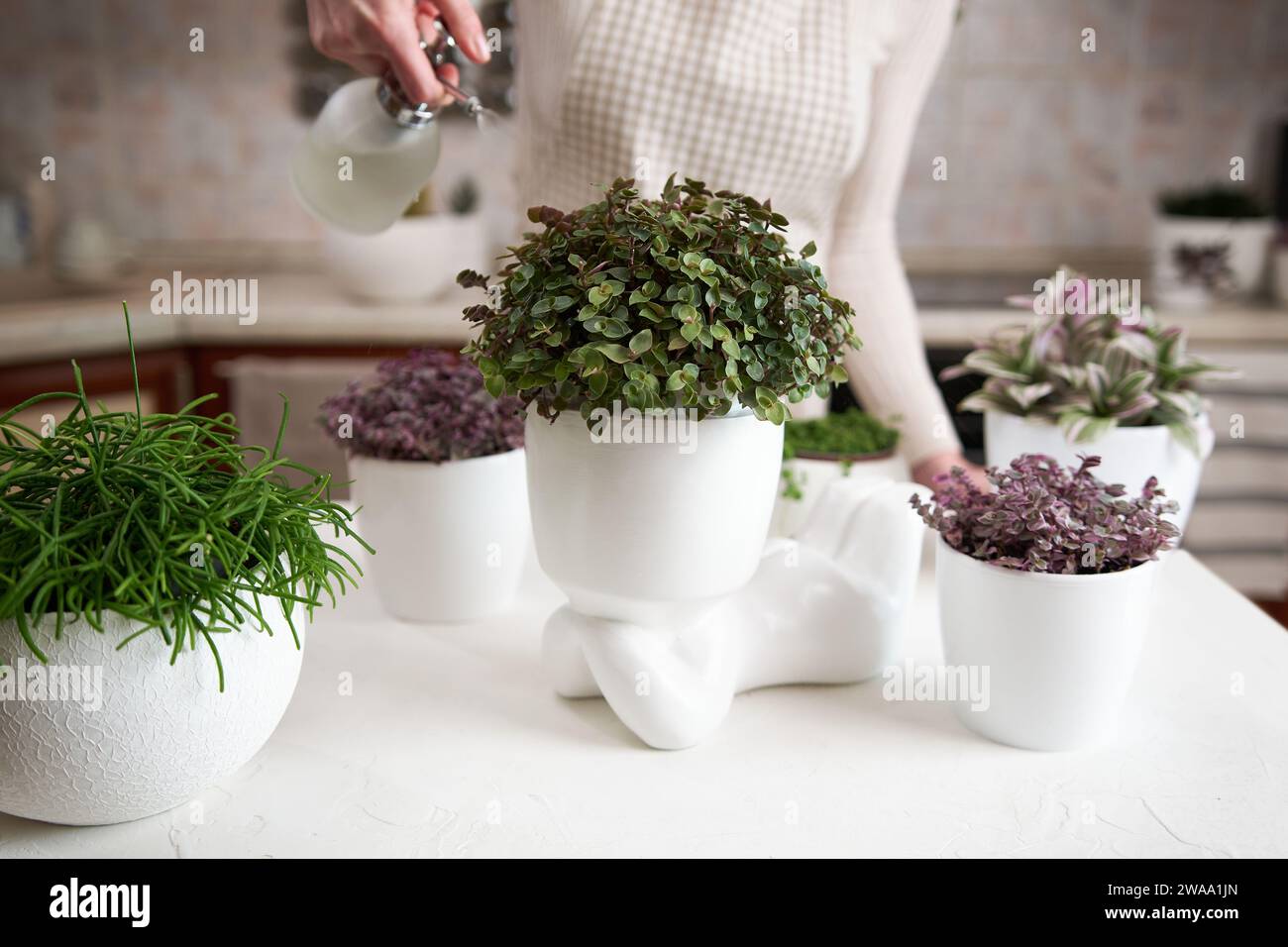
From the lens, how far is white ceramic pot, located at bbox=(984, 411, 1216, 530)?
1019 millimetres

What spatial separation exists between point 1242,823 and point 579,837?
0.41 metres

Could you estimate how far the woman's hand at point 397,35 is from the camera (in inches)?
36.6

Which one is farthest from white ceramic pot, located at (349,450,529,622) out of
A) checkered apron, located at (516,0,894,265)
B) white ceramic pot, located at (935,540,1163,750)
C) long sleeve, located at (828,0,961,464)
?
checkered apron, located at (516,0,894,265)

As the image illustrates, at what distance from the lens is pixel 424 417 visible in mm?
966

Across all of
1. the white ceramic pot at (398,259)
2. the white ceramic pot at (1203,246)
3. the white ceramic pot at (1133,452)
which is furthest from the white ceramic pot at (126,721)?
the white ceramic pot at (1203,246)

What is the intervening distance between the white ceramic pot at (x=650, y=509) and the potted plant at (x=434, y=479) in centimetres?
18

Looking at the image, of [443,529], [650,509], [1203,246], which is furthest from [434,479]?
[1203,246]

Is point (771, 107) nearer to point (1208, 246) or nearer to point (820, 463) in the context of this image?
point (820, 463)

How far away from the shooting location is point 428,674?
3.01 feet

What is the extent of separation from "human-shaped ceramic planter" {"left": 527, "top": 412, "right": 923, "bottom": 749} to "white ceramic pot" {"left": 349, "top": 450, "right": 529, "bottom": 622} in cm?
17

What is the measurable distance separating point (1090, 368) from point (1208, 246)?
6.06 ft

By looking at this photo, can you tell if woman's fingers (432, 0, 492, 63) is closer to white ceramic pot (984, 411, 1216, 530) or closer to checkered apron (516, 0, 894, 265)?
checkered apron (516, 0, 894, 265)
